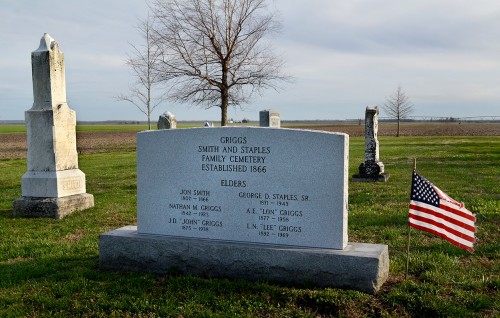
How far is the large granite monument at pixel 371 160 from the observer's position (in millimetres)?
14266

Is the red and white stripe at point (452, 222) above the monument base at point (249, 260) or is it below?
above

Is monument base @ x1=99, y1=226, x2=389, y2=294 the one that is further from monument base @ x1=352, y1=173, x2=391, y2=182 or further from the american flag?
monument base @ x1=352, y1=173, x2=391, y2=182

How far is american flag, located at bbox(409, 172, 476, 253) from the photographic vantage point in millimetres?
4918

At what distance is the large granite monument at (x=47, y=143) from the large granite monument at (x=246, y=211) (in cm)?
379

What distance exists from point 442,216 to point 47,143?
7.36 metres

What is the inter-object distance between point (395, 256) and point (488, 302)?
1579mm

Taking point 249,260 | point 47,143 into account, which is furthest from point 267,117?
point 249,260

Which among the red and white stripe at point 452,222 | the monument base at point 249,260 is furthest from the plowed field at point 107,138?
the red and white stripe at point 452,222

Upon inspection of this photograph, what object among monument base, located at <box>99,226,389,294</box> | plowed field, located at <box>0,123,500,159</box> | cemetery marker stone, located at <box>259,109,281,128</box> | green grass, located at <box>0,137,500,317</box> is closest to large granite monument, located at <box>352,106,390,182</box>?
cemetery marker stone, located at <box>259,109,281,128</box>

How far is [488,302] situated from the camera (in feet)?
14.8

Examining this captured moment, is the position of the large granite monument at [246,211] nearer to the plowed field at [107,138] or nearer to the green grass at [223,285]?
the green grass at [223,285]

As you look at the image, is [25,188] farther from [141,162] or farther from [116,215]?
[141,162]

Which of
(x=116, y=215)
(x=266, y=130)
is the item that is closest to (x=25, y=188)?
(x=116, y=215)

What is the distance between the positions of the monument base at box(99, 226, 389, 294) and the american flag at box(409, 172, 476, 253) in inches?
21.7
